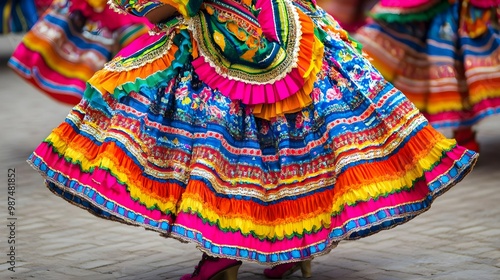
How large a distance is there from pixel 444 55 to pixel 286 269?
2865mm

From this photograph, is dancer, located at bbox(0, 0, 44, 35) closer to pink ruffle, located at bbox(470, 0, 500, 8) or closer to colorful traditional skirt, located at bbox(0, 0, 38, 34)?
colorful traditional skirt, located at bbox(0, 0, 38, 34)

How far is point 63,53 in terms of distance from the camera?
753cm

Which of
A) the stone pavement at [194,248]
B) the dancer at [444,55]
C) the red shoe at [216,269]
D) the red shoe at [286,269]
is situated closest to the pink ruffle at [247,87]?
the red shoe at [216,269]

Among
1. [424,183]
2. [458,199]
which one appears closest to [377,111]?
[424,183]

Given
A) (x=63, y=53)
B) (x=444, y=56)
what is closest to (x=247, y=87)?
(x=444, y=56)

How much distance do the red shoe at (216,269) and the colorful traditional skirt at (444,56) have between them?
9.55 ft

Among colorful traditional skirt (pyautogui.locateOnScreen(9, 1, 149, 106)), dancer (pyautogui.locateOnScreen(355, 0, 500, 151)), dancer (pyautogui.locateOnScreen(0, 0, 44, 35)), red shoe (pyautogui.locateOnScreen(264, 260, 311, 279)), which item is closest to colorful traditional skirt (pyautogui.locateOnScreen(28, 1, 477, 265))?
red shoe (pyautogui.locateOnScreen(264, 260, 311, 279))

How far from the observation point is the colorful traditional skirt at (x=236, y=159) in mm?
4094

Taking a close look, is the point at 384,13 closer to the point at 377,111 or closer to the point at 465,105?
the point at 465,105

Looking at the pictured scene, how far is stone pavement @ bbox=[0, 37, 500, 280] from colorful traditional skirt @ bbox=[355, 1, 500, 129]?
1.65 feet

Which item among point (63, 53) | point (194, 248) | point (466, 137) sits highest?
point (63, 53)

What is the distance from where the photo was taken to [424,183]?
13.8 feet

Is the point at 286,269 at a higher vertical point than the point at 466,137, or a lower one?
lower

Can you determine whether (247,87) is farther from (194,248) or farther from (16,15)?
(16,15)
